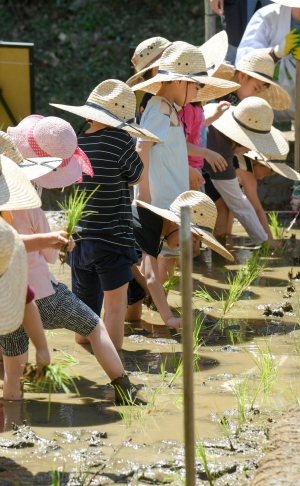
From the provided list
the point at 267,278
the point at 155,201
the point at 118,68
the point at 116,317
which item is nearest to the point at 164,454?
the point at 116,317

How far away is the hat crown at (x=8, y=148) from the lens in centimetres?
359

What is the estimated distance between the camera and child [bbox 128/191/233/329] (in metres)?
4.62

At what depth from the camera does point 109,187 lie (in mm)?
4289

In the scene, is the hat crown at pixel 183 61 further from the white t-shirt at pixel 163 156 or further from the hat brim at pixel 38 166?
the hat brim at pixel 38 166

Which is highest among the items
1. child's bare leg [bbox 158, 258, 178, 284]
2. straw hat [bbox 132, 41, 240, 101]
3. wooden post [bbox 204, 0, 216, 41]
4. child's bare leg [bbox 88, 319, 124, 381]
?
wooden post [bbox 204, 0, 216, 41]

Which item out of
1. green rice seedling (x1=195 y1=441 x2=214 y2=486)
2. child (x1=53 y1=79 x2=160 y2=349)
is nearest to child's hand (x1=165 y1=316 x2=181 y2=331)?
child (x1=53 y1=79 x2=160 y2=349)

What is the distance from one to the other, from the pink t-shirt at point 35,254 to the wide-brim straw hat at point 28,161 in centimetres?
19

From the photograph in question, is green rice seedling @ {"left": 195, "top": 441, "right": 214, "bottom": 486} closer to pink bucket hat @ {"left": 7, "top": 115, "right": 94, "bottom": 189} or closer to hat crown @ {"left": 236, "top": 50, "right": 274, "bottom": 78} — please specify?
pink bucket hat @ {"left": 7, "top": 115, "right": 94, "bottom": 189}

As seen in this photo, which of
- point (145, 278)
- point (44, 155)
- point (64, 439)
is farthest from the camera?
point (145, 278)

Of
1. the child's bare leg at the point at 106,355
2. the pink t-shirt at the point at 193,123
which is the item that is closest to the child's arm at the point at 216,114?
the pink t-shirt at the point at 193,123

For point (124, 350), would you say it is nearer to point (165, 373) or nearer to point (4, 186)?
point (165, 373)

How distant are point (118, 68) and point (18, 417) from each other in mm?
10381

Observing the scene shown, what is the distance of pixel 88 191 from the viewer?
171 inches

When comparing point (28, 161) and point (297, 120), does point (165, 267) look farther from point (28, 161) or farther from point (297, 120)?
point (297, 120)
